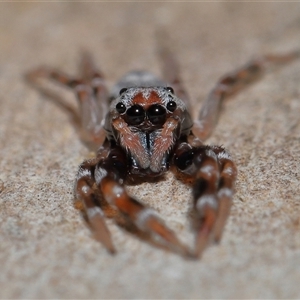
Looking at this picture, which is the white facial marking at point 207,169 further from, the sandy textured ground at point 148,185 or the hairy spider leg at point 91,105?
the hairy spider leg at point 91,105

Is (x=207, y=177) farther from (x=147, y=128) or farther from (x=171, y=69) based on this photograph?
(x=171, y=69)

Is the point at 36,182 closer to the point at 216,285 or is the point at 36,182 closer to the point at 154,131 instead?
the point at 154,131

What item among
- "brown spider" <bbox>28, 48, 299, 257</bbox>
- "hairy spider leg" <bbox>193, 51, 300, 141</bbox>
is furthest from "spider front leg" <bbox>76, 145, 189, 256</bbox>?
"hairy spider leg" <bbox>193, 51, 300, 141</bbox>

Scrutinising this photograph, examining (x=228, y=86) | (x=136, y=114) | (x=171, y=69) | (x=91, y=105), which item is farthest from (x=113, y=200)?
(x=171, y=69)

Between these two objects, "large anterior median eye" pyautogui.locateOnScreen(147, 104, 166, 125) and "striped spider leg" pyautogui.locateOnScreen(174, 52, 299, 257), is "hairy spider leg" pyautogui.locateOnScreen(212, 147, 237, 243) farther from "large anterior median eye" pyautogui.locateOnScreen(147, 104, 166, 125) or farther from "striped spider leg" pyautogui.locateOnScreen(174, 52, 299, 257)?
"large anterior median eye" pyautogui.locateOnScreen(147, 104, 166, 125)

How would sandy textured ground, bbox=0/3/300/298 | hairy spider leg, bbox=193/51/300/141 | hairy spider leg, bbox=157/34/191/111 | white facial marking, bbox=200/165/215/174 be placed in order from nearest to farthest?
1. sandy textured ground, bbox=0/3/300/298
2. white facial marking, bbox=200/165/215/174
3. hairy spider leg, bbox=193/51/300/141
4. hairy spider leg, bbox=157/34/191/111
